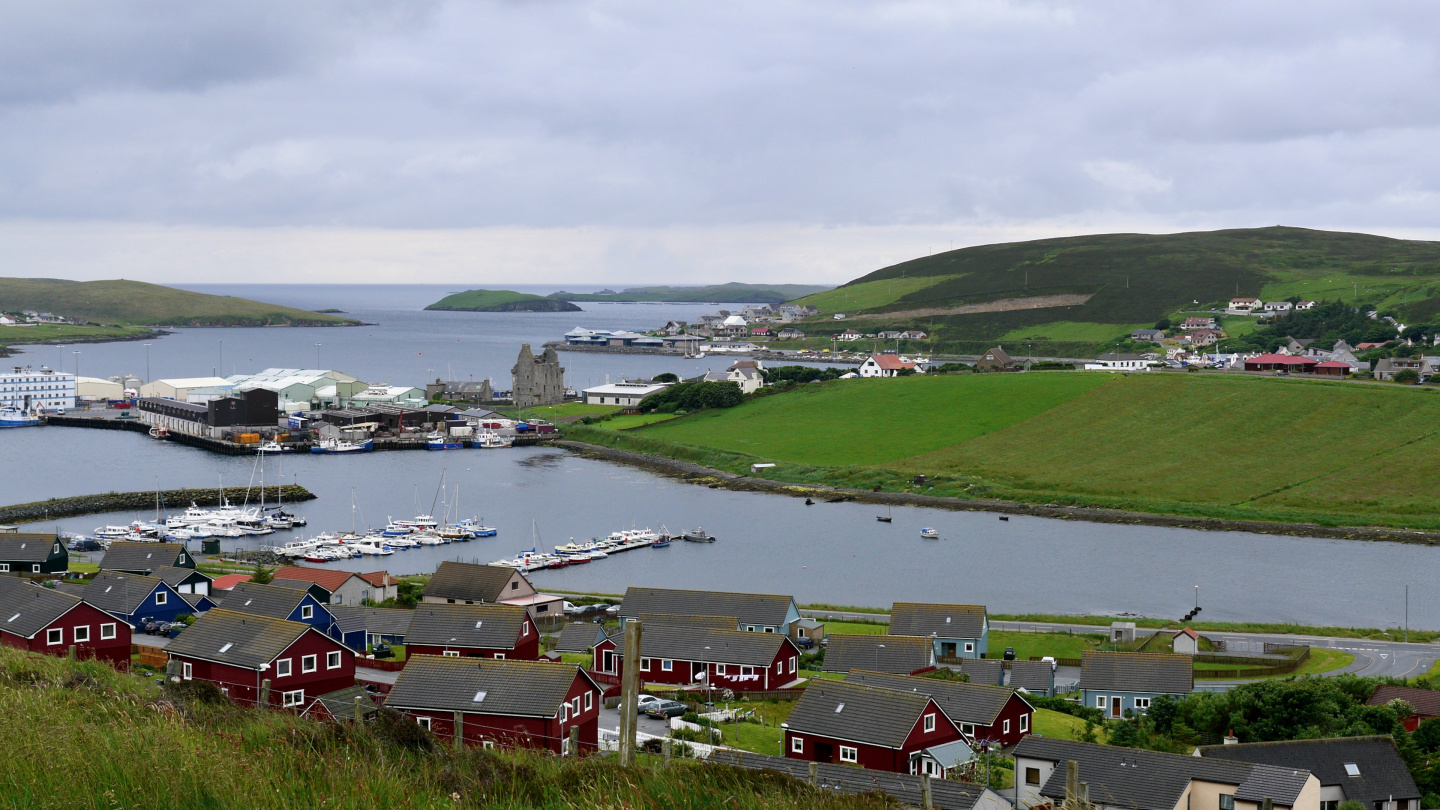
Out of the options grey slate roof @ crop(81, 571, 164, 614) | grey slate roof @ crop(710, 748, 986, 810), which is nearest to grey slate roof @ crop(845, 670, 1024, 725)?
grey slate roof @ crop(710, 748, 986, 810)

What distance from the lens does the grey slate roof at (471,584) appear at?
28.2 metres

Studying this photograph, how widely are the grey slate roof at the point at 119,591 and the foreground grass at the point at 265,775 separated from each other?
64.5 ft

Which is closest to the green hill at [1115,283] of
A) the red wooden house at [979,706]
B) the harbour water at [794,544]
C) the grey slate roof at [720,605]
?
the harbour water at [794,544]

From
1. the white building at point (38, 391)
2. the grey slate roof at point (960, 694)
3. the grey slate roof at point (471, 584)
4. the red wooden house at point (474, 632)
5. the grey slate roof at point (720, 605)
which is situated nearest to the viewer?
the grey slate roof at point (960, 694)

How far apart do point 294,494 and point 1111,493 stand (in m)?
33.8

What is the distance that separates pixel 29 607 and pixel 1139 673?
20.1 m

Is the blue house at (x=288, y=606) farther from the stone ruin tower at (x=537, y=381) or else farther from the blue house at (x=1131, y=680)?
the stone ruin tower at (x=537, y=381)

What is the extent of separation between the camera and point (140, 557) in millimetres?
29703

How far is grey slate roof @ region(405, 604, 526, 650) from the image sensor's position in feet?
74.8

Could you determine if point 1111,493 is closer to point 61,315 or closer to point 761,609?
point 761,609

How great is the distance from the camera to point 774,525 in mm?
44219

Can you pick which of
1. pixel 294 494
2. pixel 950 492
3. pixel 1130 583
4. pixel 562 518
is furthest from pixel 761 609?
pixel 294 494

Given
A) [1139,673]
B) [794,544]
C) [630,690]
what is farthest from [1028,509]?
[630,690]

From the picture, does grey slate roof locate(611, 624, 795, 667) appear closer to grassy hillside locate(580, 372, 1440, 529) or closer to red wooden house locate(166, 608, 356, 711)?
red wooden house locate(166, 608, 356, 711)
